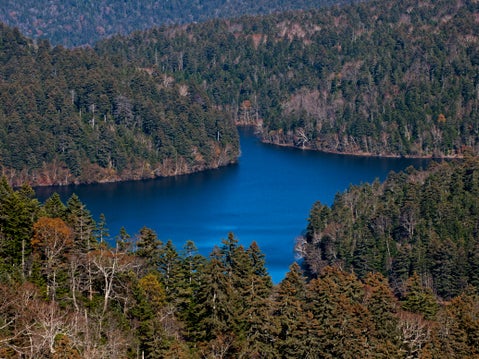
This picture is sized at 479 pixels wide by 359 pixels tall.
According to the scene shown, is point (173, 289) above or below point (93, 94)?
below

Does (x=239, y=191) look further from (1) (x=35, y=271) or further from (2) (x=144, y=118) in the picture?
(1) (x=35, y=271)

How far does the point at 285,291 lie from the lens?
52.7 meters

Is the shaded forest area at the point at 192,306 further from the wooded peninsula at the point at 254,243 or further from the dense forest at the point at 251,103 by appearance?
the dense forest at the point at 251,103

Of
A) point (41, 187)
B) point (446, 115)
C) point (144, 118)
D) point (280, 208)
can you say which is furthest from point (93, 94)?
point (446, 115)

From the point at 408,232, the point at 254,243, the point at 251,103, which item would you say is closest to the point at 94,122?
the point at 251,103

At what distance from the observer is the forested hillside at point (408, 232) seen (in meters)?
76.4

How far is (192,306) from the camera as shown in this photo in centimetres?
5147

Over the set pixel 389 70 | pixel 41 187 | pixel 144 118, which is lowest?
pixel 41 187

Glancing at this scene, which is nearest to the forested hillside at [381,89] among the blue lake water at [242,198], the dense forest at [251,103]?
the dense forest at [251,103]

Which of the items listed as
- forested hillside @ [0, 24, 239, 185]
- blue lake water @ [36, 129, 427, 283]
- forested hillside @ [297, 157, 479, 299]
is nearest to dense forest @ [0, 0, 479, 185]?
forested hillside @ [0, 24, 239, 185]

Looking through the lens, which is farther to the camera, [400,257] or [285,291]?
[400,257]

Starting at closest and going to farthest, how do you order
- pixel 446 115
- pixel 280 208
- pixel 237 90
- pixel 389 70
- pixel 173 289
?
pixel 173 289 → pixel 280 208 → pixel 446 115 → pixel 389 70 → pixel 237 90

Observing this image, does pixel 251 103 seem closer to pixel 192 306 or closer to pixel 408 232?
pixel 408 232

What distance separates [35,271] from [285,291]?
13.2 m
